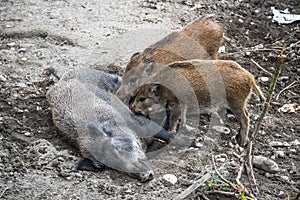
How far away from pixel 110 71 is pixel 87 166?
194 cm

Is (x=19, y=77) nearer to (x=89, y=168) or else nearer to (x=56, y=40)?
(x=56, y=40)

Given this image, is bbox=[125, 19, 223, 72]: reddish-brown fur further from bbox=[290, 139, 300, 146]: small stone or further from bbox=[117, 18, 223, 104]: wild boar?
bbox=[290, 139, 300, 146]: small stone

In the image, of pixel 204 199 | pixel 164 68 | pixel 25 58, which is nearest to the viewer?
pixel 204 199

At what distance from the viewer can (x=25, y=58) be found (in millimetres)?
6516

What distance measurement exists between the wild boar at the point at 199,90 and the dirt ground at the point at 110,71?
0.25m

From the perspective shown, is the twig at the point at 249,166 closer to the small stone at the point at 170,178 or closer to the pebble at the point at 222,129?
the small stone at the point at 170,178

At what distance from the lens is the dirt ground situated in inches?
183

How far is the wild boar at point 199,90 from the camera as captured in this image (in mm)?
5523

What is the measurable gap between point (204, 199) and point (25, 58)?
3.15m

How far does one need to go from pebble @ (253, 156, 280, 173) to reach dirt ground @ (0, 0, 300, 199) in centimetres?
6

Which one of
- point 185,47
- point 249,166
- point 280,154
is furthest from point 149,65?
point 249,166

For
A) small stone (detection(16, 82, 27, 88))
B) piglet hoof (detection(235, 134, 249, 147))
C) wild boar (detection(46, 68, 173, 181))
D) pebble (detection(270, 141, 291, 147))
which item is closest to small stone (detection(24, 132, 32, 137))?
wild boar (detection(46, 68, 173, 181))

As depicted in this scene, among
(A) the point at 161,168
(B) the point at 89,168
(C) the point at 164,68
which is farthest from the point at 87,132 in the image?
(C) the point at 164,68

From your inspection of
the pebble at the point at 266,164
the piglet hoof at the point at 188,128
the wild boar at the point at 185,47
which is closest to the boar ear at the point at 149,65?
the wild boar at the point at 185,47
